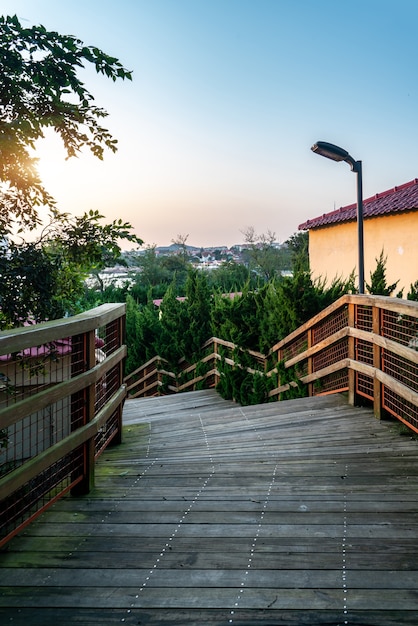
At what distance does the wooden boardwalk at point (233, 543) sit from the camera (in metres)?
1.95

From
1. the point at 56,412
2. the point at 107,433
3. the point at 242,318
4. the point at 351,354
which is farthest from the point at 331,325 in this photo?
the point at 56,412

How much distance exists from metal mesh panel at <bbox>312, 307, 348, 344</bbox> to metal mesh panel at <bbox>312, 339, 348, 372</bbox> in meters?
0.15

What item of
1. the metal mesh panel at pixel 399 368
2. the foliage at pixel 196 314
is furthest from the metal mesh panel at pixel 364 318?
the foliage at pixel 196 314

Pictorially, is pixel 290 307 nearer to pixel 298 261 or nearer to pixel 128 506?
pixel 298 261

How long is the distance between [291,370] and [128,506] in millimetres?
4708

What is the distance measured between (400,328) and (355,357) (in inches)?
38.5

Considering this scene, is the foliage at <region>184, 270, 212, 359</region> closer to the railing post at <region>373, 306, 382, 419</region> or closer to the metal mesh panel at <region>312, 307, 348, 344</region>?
the metal mesh panel at <region>312, 307, 348, 344</region>

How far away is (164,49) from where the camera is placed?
11172 mm

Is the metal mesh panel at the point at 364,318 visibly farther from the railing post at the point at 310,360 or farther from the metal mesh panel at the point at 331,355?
the railing post at the point at 310,360

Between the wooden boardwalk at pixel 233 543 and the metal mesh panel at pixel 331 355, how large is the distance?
1.81m

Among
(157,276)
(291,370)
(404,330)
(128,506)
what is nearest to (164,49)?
(291,370)

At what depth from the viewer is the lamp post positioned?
21.5 ft

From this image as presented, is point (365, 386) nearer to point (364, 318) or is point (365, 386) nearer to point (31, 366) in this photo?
point (364, 318)

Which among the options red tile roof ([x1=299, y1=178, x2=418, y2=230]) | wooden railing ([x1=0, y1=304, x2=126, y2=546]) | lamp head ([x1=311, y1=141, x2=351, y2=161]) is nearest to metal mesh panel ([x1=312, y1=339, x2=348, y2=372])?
lamp head ([x1=311, y1=141, x2=351, y2=161])
